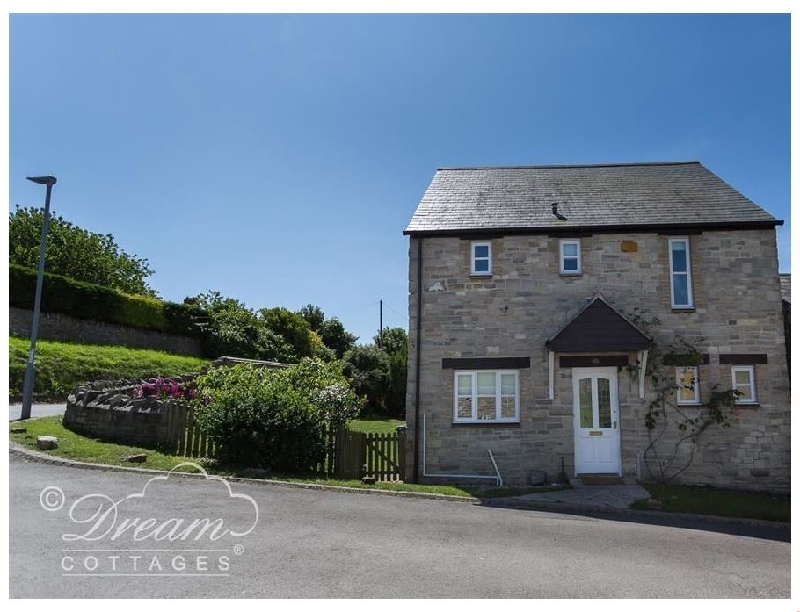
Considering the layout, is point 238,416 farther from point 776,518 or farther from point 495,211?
point 776,518

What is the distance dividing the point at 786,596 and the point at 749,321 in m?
8.95

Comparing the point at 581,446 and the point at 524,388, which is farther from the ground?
the point at 524,388

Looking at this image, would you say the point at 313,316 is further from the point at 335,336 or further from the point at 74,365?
the point at 74,365

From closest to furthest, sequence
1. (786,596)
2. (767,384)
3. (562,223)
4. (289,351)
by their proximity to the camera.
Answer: (786,596), (767,384), (562,223), (289,351)

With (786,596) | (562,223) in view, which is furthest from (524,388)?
(786,596)

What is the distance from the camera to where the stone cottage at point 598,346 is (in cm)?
1384

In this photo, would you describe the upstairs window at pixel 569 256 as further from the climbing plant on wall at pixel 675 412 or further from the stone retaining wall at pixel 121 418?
the stone retaining wall at pixel 121 418

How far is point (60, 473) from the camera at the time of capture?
427 inches

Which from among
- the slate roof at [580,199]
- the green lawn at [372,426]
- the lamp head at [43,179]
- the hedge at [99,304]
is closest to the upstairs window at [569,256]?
the slate roof at [580,199]

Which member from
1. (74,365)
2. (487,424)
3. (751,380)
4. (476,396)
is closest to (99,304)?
(74,365)

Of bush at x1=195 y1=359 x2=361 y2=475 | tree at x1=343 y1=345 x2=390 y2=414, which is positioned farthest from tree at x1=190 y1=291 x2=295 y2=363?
bush at x1=195 y1=359 x2=361 y2=475

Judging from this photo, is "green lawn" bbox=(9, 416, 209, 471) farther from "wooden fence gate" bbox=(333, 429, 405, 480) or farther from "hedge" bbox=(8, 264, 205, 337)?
"hedge" bbox=(8, 264, 205, 337)

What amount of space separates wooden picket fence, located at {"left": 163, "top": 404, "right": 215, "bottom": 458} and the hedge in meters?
14.5

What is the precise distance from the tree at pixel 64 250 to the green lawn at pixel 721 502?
37.4 metres
